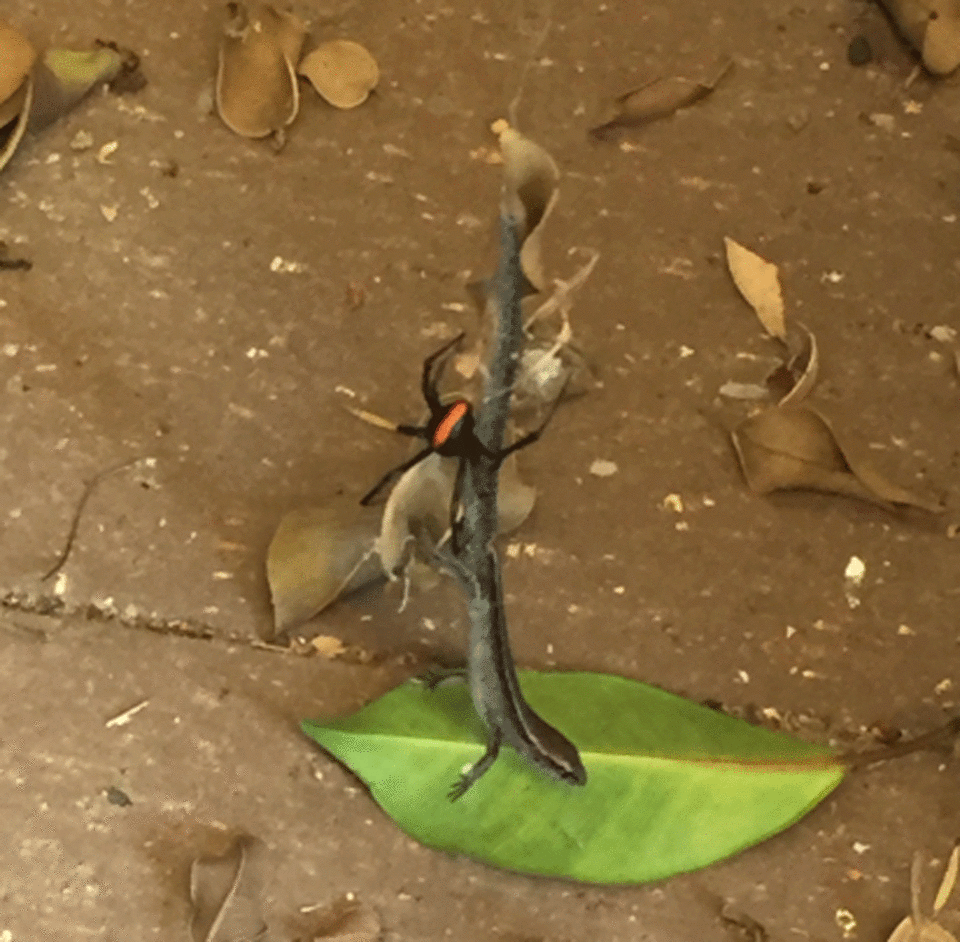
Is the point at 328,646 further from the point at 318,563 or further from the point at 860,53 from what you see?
the point at 860,53

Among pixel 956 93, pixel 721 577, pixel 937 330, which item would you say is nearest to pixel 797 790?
pixel 721 577

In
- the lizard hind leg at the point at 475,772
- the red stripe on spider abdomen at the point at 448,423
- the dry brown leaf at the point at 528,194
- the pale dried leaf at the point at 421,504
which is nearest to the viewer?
the dry brown leaf at the point at 528,194

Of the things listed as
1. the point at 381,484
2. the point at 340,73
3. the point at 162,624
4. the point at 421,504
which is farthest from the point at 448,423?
the point at 340,73

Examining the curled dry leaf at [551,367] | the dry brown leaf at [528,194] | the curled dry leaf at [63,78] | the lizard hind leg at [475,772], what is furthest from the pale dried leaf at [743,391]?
the curled dry leaf at [63,78]

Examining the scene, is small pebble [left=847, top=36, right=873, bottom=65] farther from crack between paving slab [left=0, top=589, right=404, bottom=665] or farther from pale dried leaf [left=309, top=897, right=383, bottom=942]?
pale dried leaf [left=309, top=897, right=383, bottom=942]

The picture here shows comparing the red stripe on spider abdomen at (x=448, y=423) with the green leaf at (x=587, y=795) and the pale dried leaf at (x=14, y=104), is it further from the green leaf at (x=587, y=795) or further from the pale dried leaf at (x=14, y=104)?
the pale dried leaf at (x=14, y=104)

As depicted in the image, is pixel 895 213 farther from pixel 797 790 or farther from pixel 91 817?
pixel 91 817
